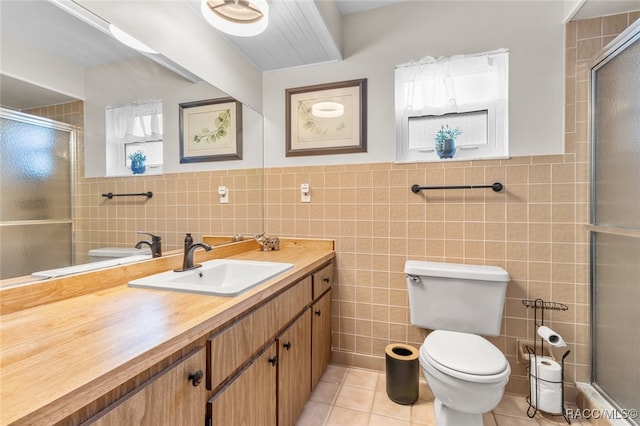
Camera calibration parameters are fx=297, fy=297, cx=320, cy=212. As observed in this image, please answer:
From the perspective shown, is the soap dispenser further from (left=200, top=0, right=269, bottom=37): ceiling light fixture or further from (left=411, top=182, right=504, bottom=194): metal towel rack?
(left=411, top=182, right=504, bottom=194): metal towel rack

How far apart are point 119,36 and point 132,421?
140 centimetres

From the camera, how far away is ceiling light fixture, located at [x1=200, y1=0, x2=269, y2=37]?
140cm

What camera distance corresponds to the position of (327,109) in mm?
2180

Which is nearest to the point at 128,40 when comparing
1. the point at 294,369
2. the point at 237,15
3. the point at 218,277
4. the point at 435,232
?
the point at 237,15

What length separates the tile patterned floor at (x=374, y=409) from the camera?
158cm

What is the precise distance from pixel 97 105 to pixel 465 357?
191 cm

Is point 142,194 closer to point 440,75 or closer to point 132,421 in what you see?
point 132,421

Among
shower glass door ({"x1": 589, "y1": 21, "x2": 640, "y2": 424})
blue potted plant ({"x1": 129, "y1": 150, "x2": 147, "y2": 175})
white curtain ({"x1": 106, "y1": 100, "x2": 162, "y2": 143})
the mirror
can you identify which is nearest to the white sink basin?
the mirror

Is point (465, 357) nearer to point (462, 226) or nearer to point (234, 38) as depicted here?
point (462, 226)

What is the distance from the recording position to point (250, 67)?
2.20m

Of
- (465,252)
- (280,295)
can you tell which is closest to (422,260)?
(465,252)

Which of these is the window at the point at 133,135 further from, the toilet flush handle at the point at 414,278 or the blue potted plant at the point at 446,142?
the blue potted plant at the point at 446,142
